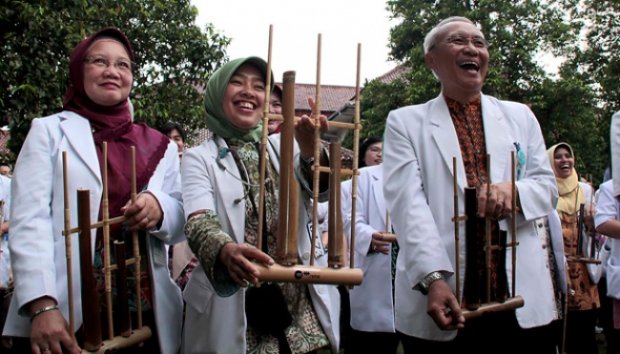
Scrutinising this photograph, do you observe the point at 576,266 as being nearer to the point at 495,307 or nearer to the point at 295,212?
the point at 495,307

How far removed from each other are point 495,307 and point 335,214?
0.77 metres

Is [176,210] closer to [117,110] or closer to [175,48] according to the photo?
[117,110]

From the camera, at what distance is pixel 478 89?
304 cm

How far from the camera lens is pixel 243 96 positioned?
2.85 meters

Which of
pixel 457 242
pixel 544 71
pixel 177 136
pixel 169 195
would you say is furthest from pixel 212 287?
pixel 544 71

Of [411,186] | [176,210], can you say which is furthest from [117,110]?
[411,186]

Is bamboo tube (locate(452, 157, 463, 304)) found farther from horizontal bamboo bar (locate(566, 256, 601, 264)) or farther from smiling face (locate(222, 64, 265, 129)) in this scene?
horizontal bamboo bar (locate(566, 256, 601, 264))

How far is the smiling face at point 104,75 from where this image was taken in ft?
9.74

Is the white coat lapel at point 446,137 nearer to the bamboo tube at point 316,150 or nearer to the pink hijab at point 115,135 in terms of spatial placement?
the bamboo tube at point 316,150

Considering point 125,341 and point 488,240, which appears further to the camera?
point 488,240

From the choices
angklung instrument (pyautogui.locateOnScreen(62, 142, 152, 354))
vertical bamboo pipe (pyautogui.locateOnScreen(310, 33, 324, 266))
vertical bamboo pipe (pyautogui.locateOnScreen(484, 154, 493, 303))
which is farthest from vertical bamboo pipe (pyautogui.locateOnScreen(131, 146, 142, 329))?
vertical bamboo pipe (pyautogui.locateOnScreen(484, 154, 493, 303))

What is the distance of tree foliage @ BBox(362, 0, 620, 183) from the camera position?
2339 centimetres

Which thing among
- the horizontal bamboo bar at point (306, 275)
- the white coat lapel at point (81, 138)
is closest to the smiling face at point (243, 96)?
the white coat lapel at point (81, 138)

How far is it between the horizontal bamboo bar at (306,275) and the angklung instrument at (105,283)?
692 millimetres
